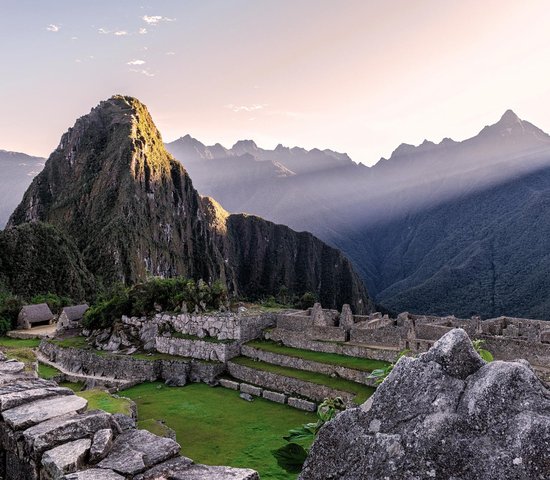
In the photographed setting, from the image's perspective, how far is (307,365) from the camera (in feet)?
63.2

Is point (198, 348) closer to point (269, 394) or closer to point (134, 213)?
point (269, 394)

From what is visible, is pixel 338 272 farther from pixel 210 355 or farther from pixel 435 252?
pixel 210 355

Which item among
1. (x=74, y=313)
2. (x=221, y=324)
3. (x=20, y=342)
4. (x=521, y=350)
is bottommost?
(x=20, y=342)

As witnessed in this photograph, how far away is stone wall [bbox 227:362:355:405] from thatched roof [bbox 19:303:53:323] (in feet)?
97.6

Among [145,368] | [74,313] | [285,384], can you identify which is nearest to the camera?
[285,384]

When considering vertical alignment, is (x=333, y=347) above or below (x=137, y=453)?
below

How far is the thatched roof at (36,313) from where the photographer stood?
42500mm

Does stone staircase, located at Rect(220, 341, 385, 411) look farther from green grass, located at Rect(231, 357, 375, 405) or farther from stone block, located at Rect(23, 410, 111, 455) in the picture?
stone block, located at Rect(23, 410, 111, 455)

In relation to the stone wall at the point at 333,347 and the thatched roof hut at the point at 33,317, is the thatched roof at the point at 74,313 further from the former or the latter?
the stone wall at the point at 333,347

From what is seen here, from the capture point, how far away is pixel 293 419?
15.8 m

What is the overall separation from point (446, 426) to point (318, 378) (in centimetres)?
1631

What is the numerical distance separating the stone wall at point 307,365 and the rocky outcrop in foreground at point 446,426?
45.0 ft

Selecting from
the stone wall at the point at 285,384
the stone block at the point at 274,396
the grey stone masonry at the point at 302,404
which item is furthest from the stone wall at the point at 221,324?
the grey stone masonry at the point at 302,404

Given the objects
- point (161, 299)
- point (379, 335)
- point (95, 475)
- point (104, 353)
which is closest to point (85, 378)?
point (104, 353)
